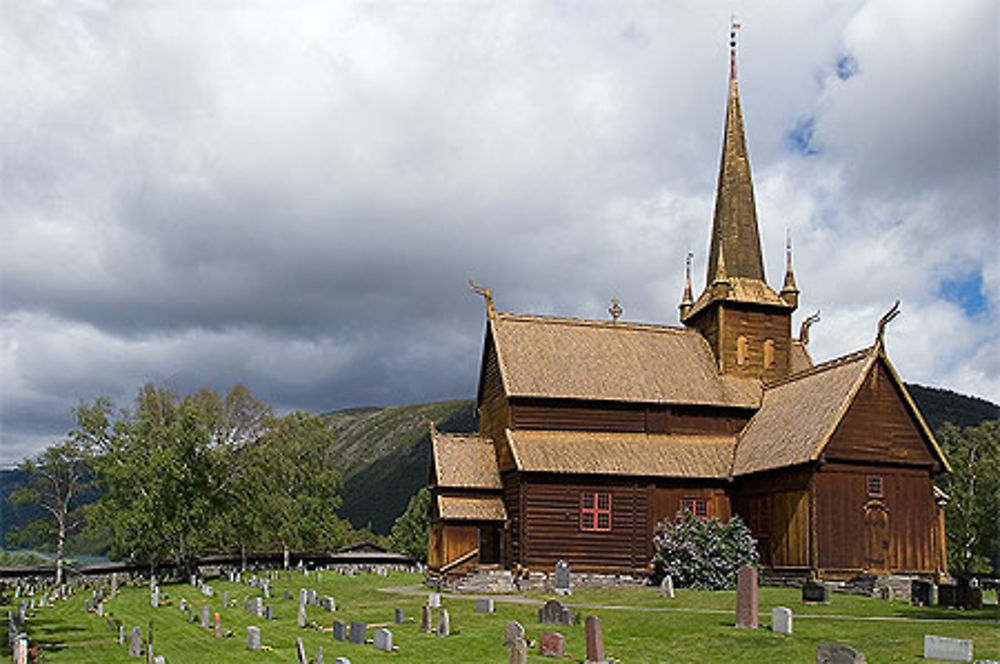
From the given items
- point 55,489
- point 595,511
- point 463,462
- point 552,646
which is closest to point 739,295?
point 595,511

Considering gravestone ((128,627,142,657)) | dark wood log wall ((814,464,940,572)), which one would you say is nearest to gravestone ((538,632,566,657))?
gravestone ((128,627,142,657))

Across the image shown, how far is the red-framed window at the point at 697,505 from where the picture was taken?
143ft

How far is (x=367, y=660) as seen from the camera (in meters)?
23.1

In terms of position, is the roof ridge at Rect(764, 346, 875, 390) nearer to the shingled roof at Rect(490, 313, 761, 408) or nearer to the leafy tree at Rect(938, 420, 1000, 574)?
the shingled roof at Rect(490, 313, 761, 408)

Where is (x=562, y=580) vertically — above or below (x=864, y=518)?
below

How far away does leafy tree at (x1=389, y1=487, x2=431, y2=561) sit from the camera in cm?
8900

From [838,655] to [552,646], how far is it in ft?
22.4

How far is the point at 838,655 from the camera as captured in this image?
18.4 m

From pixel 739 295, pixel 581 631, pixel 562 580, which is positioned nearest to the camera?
pixel 581 631

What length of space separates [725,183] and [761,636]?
33.8 metres

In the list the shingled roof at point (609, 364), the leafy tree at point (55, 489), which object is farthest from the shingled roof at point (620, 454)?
the leafy tree at point (55, 489)

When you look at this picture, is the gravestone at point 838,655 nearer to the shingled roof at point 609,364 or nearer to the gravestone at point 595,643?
the gravestone at point 595,643

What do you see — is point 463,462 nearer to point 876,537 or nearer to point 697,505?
point 697,505

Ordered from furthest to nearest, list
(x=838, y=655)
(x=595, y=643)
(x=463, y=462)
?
1. (x=463, y=462)
2. (x=595, y=643)
3. (x=838, y=655)
